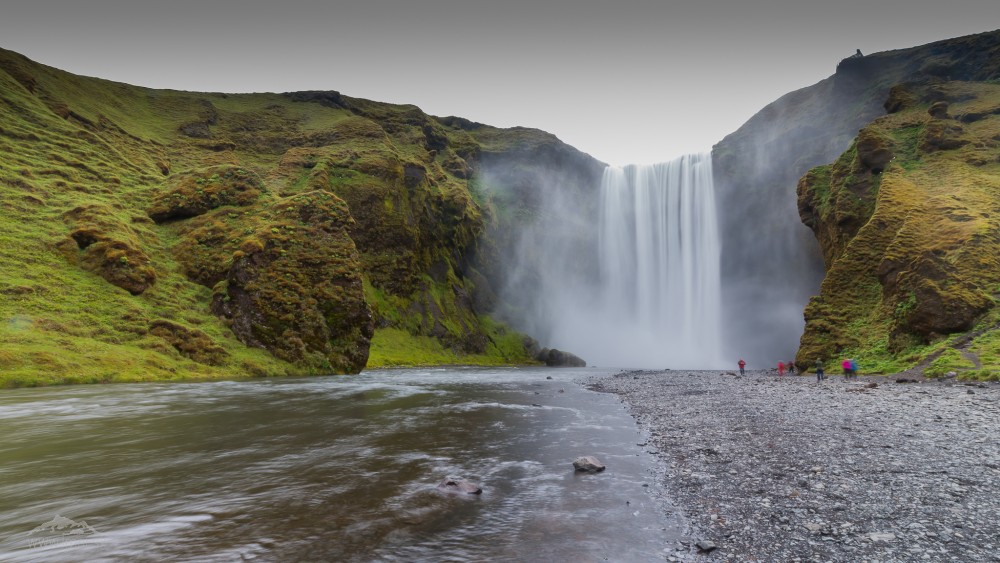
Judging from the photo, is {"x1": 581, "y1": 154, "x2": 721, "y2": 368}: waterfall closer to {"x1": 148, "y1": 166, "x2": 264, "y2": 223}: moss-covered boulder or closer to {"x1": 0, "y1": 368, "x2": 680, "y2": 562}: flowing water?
{"x1": 148, "y1": 166, "x2": 264, "y2": 223}: moss-covered boulder

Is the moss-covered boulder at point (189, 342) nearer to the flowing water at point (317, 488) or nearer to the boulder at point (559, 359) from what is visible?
the flowing water at point (317, 488)

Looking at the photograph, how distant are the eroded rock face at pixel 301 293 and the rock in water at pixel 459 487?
4268 centimetres

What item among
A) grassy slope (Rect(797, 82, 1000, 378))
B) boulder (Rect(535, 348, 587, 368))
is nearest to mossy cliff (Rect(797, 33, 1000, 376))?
grassy slope (Rect(797, 82, 1000, 378))

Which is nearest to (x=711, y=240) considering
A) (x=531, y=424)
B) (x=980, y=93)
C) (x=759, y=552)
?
(x=980, y=93)

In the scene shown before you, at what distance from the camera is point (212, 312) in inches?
1852

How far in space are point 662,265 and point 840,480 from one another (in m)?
108

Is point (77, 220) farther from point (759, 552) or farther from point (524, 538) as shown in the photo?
point (759, 552)

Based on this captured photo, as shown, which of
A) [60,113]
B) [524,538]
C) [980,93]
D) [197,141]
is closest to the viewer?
[524,538]

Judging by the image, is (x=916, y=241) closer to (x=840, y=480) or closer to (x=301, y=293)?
(x=840, y=480)

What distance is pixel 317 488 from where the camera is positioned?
33.9 feet

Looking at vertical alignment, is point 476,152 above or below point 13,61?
above

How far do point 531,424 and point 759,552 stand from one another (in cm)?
1318

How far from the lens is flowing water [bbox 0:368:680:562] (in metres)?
7.31

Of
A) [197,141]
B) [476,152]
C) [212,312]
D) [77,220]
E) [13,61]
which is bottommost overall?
[212,312]
